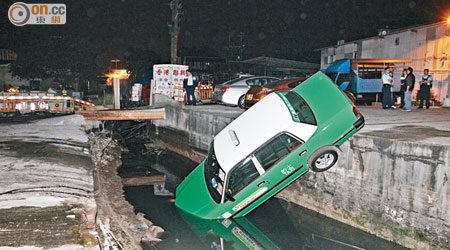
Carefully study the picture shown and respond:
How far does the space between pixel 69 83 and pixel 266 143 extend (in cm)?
4179

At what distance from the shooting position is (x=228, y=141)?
7.54 metres

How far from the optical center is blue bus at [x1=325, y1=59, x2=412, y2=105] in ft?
47.0

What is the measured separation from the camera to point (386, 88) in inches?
522

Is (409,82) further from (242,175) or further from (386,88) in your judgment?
(242,175)

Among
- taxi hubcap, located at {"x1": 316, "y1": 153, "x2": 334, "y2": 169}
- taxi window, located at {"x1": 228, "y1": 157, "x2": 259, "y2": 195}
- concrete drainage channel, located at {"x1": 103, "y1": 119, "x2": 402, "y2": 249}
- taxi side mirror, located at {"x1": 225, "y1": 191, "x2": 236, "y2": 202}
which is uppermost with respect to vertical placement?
taxi hubcap, located at {"x1": 316, "y1": 153, "x2": 334, "y2": 169}

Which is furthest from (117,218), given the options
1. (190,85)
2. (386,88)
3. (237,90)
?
(386,88)

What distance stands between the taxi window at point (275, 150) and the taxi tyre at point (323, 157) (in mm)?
428

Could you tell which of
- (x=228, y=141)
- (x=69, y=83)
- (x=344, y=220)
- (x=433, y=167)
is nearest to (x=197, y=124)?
(x=228, y=141)

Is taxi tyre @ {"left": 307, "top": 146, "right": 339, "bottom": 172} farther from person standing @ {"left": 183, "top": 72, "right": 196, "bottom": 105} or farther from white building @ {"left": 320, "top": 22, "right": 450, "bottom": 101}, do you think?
white building @ {"left": 320, "top": 22, "right": 450, "bottom": 101}

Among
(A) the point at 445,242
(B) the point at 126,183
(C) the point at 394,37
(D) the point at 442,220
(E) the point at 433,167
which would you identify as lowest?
(B) the point at 126,183

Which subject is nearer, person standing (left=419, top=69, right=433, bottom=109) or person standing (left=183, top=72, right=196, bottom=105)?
person standing (left=419, top=69, right=433, bottom=109)

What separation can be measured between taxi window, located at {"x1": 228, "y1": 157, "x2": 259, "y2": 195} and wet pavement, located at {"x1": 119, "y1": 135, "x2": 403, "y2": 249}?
4.41ft

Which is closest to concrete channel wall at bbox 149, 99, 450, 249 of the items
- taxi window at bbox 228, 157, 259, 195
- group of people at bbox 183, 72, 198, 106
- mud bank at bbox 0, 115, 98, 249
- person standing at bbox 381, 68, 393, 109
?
taxi window at bbox 228, 157, 259, 195

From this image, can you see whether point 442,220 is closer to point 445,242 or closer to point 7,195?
point 445,242
